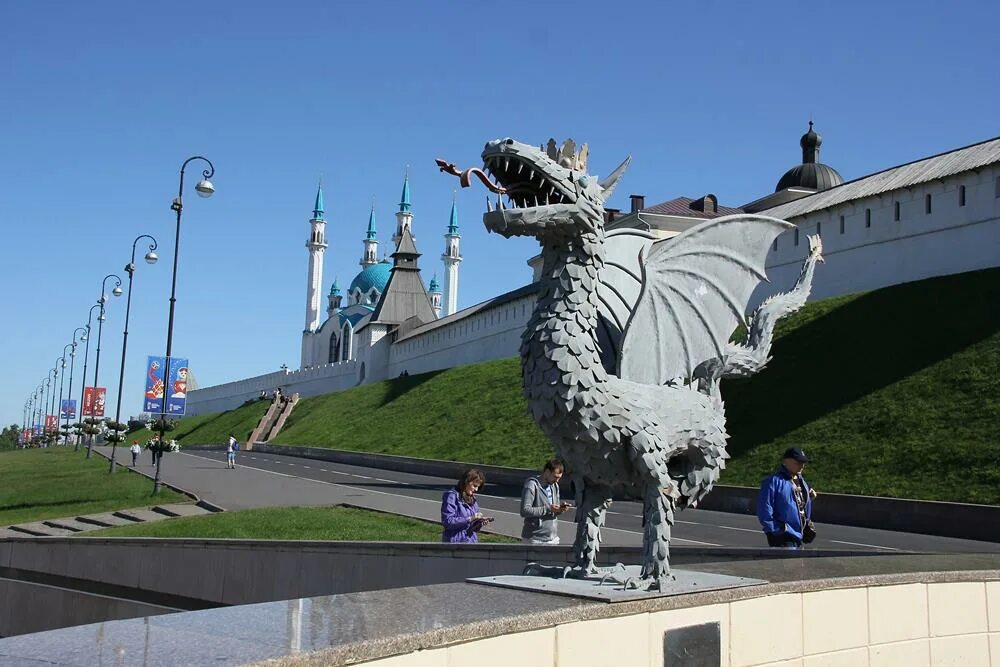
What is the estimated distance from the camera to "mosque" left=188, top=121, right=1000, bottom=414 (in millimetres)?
33469

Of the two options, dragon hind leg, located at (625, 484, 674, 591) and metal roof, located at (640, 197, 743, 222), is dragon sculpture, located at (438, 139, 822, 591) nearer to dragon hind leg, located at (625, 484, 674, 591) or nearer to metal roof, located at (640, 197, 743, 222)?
dragon hind leg, located at (625, 484, 674, 591)

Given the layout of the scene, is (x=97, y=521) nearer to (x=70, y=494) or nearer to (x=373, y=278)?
(x=70, y=494)

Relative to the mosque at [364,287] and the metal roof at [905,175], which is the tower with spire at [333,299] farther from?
the metal roof at [905,175]

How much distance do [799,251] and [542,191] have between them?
35.7 m

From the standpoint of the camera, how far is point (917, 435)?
933 inches

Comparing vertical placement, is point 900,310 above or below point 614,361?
above

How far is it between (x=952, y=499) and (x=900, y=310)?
44.2 ft

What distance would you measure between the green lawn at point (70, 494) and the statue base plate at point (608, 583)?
63.5 ft

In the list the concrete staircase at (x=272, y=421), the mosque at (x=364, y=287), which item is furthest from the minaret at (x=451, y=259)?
the concrete staircase at (x=272, y=421)

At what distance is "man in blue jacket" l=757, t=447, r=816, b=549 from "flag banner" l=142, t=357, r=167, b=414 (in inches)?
909

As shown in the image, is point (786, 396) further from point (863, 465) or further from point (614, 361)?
point (614, 361)

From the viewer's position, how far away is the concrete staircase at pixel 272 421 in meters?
70.4

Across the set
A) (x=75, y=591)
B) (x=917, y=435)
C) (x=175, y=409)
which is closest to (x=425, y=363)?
(x=175, y=409)

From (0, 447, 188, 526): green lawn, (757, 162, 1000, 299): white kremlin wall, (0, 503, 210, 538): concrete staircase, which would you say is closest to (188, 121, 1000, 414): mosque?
(757, 162, 1000, 299): white kremlin wall
